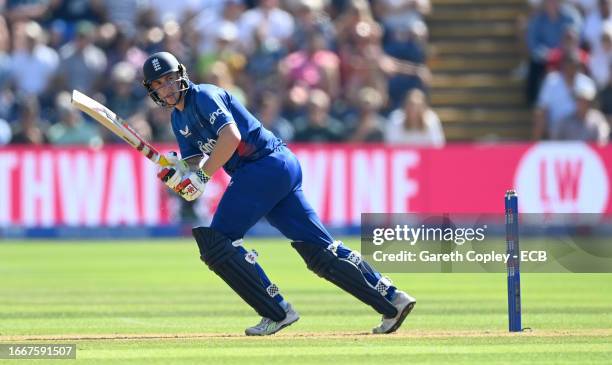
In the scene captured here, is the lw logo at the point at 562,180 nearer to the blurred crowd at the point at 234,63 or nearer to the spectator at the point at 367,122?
the blurred crowd at the point at 234,63

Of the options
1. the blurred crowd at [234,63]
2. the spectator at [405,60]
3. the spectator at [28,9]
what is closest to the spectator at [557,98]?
the blurred crowd at [234,63]

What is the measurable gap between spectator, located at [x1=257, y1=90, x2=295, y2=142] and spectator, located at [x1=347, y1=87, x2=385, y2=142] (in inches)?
37.4

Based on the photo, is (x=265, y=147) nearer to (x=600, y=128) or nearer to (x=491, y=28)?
(x=600, y=128)

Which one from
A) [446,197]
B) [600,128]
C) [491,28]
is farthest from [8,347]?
[491,28]

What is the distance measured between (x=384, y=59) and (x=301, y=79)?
1.36m

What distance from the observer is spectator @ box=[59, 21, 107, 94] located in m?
22.4

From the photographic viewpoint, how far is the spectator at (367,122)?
21.4 meters

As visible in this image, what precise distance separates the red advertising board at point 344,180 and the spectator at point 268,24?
2702mm

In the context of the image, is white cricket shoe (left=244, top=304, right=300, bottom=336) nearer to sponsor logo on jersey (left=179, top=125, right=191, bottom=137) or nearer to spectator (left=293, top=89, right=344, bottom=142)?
sponsor logo on jersey (left=179, top=125, right=191, bottom=137)

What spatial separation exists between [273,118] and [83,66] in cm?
334

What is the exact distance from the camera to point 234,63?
2250 centimetres

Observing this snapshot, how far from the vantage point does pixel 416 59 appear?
74.5 feet

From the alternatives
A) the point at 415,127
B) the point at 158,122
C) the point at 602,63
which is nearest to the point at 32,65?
→ the point at 158,122

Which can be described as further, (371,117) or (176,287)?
(371,117)
